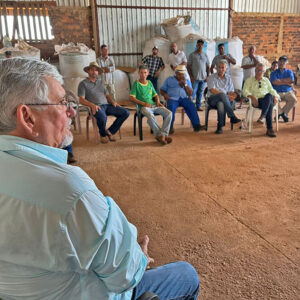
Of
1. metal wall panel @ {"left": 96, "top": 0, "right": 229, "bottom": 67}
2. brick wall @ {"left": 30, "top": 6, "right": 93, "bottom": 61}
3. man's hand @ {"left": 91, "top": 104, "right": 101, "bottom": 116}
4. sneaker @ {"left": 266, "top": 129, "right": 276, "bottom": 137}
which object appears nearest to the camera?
man's hand @ {"left": 91, "top": 104, "right": 101, "bottom": 116}

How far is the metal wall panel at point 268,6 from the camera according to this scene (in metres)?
9.23

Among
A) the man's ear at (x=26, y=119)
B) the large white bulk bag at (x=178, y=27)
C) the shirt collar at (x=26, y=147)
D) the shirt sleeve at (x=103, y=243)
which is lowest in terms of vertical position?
the shirt sleeve at (x=103, y=243)

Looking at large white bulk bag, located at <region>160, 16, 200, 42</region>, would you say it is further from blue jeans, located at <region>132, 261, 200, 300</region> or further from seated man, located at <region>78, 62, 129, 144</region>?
blue jeans, located at <region>132, 261, 200, 300</region>

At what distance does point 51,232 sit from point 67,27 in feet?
25.0

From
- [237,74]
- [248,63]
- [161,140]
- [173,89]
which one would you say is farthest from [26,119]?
[237,74]

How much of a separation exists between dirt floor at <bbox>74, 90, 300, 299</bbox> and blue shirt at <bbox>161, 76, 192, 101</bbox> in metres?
0.74

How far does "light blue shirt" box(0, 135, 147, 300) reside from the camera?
588 millimetres

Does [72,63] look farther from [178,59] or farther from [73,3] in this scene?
[178,59]

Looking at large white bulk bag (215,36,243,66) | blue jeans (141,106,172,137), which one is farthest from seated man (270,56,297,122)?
large white bulk bag (215,36,243,66)

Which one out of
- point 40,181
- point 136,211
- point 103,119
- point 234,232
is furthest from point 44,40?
point 40,181

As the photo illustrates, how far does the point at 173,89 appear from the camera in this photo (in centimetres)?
463

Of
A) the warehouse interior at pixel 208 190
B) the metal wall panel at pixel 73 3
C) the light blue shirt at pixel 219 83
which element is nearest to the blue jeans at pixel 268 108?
the warehouse interior at pixel 208 190

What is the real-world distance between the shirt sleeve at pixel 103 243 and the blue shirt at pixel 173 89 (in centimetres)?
409

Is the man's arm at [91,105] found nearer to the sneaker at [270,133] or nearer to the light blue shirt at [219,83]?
the light blue shirt at [219,83]
